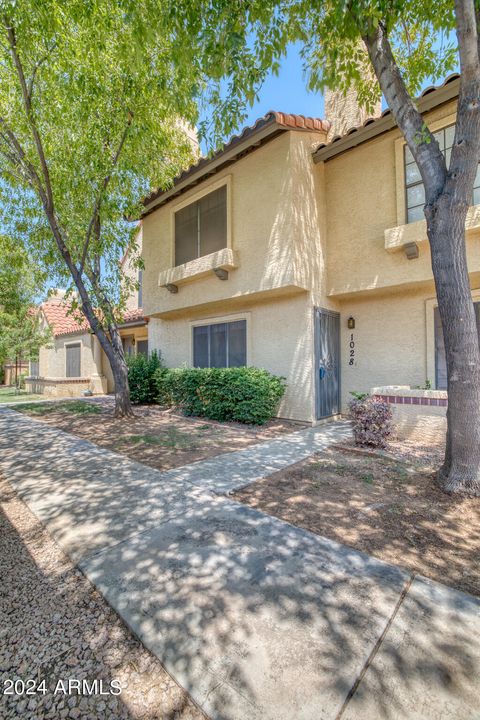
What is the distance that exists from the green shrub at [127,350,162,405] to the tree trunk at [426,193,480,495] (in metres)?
9.66

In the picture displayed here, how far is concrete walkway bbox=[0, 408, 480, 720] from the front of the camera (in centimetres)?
167

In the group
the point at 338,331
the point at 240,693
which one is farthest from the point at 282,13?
the point at 240,693

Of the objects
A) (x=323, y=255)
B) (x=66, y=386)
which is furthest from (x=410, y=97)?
(x=66, y=386)

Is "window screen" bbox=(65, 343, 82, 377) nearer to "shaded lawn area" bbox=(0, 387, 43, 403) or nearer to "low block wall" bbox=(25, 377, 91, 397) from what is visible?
"low block wall" bbox=(25, 377, 91, 397)

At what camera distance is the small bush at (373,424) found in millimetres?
5926

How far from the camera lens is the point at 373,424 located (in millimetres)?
5941

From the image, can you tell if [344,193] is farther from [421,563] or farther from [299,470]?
[421,563]

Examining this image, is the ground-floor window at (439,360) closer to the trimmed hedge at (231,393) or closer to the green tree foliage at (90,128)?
the trimmed hedge at (231,393)

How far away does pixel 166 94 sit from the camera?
6.41 meters

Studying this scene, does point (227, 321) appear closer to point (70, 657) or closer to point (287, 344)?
point (287, 344)

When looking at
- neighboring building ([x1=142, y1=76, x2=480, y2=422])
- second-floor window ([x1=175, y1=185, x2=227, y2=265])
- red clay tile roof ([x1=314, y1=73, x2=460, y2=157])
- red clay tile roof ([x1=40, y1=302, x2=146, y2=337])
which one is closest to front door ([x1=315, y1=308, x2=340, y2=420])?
neighboring building ([x1=142, y1=76, x2=480, y2=422])

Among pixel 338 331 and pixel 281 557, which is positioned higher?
pixel 338 331

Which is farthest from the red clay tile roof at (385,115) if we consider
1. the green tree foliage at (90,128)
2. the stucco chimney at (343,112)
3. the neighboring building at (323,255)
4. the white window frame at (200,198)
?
the green tree foliage at (90,128)

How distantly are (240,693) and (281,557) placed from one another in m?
1.17
